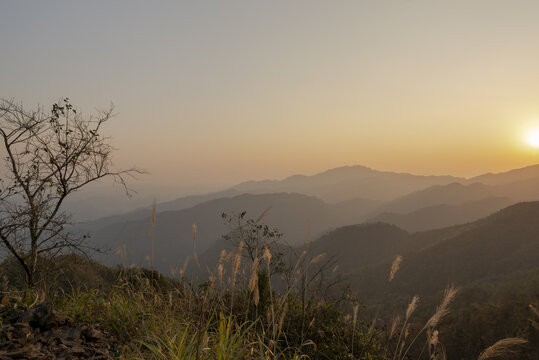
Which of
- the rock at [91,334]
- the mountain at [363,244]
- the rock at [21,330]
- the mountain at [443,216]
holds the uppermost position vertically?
the rock at [21,330]

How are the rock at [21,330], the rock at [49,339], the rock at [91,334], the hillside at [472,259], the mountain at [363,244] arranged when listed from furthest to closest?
the mountain at [363,244] < the hillside at [472,259] < the rock at [91,334] < the rock at [21,330] < the rock at [49,339]

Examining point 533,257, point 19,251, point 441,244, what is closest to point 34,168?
point 19,251

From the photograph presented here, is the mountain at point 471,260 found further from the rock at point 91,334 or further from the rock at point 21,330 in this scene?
the rock at point 21,330

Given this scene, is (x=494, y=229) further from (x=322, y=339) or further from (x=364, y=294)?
(x=322, y=339)

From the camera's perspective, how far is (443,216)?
158750 mm

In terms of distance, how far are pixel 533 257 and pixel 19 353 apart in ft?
244

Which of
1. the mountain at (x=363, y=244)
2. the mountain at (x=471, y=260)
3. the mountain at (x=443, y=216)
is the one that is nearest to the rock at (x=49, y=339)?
the mountain at (x=471, y=260)

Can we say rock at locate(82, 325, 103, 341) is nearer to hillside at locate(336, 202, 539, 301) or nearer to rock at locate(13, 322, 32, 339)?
rock at locate(13, 322, 32, 339)

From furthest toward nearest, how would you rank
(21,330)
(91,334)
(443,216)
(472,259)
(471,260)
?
(443,216) < (472,259) < (471,260) < (91,334) < (21,330)

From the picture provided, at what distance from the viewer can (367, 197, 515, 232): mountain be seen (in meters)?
155

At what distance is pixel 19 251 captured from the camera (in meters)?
7.72

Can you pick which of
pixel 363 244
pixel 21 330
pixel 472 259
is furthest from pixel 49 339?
pixel 363 244

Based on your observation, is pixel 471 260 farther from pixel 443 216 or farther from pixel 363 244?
pixel 443 216

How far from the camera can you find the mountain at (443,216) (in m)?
155
